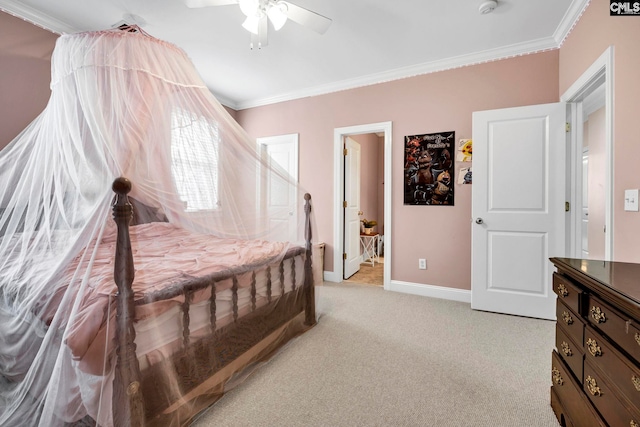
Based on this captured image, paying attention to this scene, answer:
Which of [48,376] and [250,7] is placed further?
[250,7]

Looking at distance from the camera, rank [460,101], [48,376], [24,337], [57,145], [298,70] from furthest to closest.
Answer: [298,70] < [460,101] < [57,145] < [24,337] < [48,376]

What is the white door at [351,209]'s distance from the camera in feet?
13.3

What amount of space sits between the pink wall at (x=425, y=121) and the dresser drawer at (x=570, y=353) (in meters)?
1.81

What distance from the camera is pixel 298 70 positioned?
3447 mm

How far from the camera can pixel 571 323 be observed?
1272 millimetres

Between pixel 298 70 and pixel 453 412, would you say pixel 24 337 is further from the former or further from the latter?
pixel 298 70

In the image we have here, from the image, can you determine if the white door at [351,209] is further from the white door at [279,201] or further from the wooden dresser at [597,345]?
the wooden dresser at [597,345]

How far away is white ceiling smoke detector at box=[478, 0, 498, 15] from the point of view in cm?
225

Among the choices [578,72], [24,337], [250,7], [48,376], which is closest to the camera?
[48,376]

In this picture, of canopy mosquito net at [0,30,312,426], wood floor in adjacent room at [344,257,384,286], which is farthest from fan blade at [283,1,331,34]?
wood floor in adjacent room at [344,257,384,286]

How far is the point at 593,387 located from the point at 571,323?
10.9 inches

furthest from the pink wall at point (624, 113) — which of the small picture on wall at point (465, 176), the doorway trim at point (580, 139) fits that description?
the small picture on wall at point (465, 176)

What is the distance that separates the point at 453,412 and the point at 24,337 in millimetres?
2247

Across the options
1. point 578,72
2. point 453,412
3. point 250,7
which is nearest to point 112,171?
point 250,7
